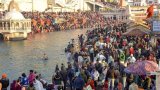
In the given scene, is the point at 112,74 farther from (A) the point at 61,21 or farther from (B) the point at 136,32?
(A) the point at 61,21

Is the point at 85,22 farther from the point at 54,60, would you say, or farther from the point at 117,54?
the point at 117,54

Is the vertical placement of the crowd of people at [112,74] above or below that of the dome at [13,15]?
below

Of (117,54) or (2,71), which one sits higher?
(117,54)

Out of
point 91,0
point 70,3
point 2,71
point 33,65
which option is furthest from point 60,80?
point 91,0

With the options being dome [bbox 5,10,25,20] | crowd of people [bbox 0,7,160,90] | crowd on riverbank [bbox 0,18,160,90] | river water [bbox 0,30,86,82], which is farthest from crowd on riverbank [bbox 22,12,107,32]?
crowd on riverbank [bbox 0,18,160,90]

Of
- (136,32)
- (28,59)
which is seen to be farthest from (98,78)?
(28,59)

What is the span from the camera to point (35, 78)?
14.8 meters

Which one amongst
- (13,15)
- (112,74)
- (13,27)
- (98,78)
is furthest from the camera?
(13,15)

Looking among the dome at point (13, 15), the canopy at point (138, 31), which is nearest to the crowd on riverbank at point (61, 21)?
the dome at point (13, 15)

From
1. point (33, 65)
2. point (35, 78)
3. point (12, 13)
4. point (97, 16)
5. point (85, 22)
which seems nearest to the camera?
point (35, 78)

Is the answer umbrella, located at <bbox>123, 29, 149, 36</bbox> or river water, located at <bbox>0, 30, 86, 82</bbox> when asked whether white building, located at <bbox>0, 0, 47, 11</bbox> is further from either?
umbrella, located at <bbox>123, 29, 149, 36</bbox>

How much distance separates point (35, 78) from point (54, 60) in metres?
13.6

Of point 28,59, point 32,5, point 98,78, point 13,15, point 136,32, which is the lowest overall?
point 28,59

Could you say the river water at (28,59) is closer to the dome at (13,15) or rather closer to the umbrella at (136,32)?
the umbrella at (136,32)
